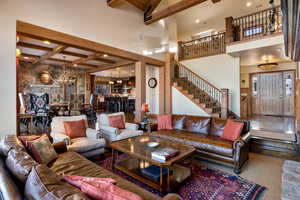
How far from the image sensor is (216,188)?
222 cm

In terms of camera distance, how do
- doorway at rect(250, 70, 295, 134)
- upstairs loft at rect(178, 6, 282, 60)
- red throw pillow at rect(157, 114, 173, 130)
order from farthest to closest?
doorway at rect(250, 70, 295, 134) → upstairs loft at rect(178, 6, 282, 60) → red throw pillow at rect(157, 114, 173, 130)

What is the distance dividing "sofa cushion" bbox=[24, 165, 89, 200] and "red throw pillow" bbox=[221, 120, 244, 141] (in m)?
3.02

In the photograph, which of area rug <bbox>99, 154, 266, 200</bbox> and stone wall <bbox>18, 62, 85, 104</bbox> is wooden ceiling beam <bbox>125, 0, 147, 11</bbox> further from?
stone wall <bbox>18, 62, 85, 104</bbox>

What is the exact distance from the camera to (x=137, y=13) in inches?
217

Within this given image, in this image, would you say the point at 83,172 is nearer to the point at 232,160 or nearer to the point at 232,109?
the point at 232,160

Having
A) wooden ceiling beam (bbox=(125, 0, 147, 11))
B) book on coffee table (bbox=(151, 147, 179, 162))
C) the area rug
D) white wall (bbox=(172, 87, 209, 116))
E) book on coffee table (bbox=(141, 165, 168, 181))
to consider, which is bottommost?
the area rug

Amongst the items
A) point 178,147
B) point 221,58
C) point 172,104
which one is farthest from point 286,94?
point 178,147

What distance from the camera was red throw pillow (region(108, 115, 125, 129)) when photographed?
13.1 feet

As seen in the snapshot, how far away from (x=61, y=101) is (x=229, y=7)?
9.70 m

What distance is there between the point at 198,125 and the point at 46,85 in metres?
7.85

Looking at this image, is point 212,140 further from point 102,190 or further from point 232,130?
point 102,190

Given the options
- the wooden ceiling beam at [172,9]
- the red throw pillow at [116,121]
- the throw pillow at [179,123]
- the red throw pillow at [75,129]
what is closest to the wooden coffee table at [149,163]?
the red throw pillow at [75,129]

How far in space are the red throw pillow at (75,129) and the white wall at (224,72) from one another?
550 centimetres

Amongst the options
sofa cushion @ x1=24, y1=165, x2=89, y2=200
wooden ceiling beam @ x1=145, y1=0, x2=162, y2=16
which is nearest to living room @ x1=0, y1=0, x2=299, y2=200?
sofa cushion @ x1=24, y1=165, x2=89, y2=200
